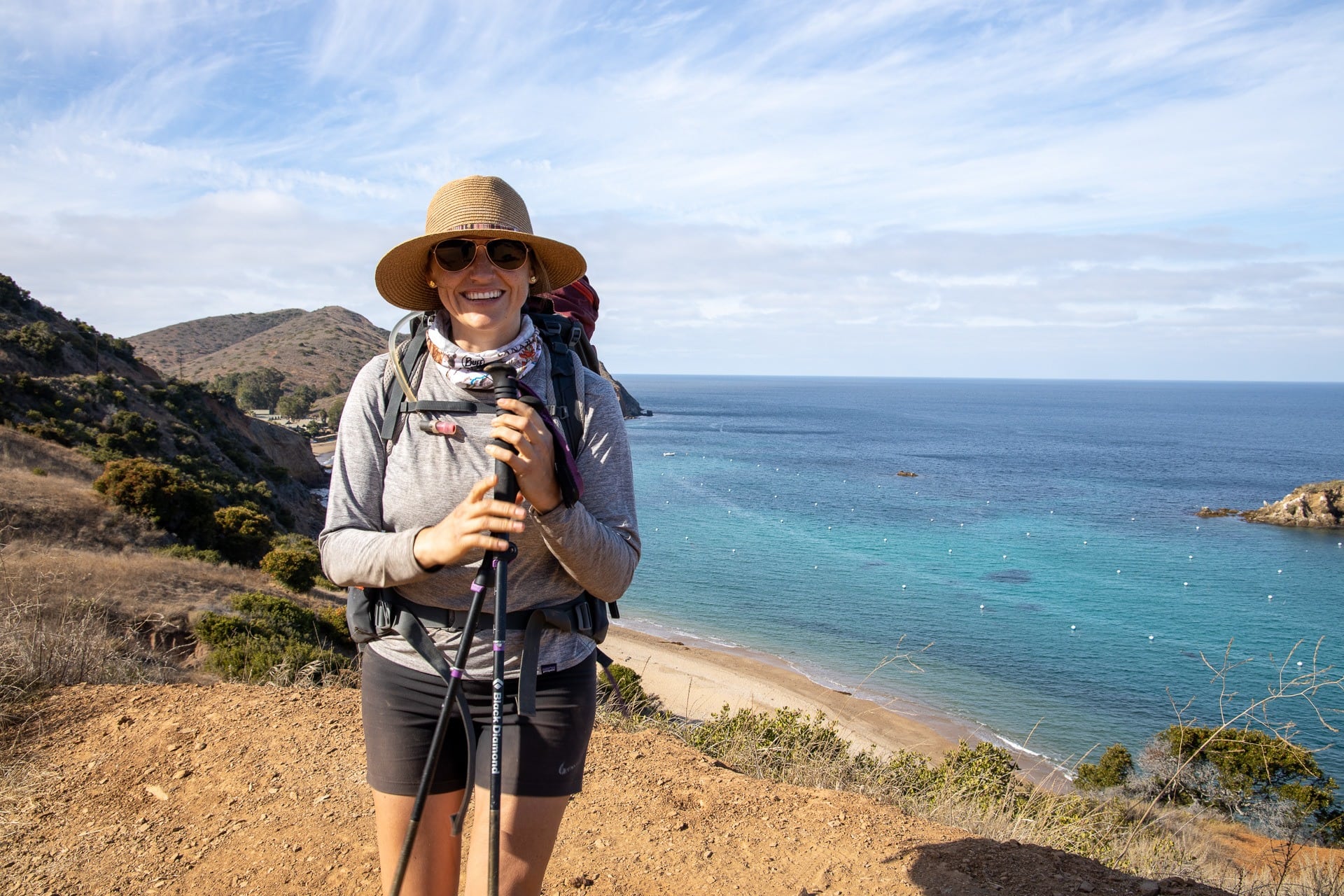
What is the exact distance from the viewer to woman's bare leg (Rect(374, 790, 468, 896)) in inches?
68.8

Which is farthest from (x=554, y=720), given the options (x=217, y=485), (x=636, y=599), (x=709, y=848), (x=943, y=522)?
(x=943, y=522)

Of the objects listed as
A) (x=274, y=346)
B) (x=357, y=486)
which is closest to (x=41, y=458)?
(x=357, y=486)

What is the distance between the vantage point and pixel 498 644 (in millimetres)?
1510

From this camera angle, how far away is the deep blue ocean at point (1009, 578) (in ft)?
72.1

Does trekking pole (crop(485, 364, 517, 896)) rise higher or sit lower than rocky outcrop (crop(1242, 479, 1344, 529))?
higher

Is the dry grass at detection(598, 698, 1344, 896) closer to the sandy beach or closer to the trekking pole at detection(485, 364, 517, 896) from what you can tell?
the trekking pole at detection(485, 364, 517, 896)

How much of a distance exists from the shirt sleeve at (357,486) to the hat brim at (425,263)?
0.86 feet

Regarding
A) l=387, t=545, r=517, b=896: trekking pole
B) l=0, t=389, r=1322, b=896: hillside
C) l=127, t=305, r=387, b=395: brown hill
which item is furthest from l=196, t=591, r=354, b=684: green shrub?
l=127, t=305, r=387, b=395: brown hill

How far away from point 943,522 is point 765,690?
88.3ft

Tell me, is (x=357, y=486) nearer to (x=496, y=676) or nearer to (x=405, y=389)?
(x=405, y=389)

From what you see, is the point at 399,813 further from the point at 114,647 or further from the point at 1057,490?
the point at 1057,490

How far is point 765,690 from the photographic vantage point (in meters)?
20.4

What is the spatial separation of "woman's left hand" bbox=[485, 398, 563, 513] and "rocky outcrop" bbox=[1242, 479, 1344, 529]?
55870mm


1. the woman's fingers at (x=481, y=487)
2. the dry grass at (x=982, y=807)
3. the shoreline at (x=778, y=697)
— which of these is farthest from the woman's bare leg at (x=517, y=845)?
the shoreline at (x=778, y=697)
